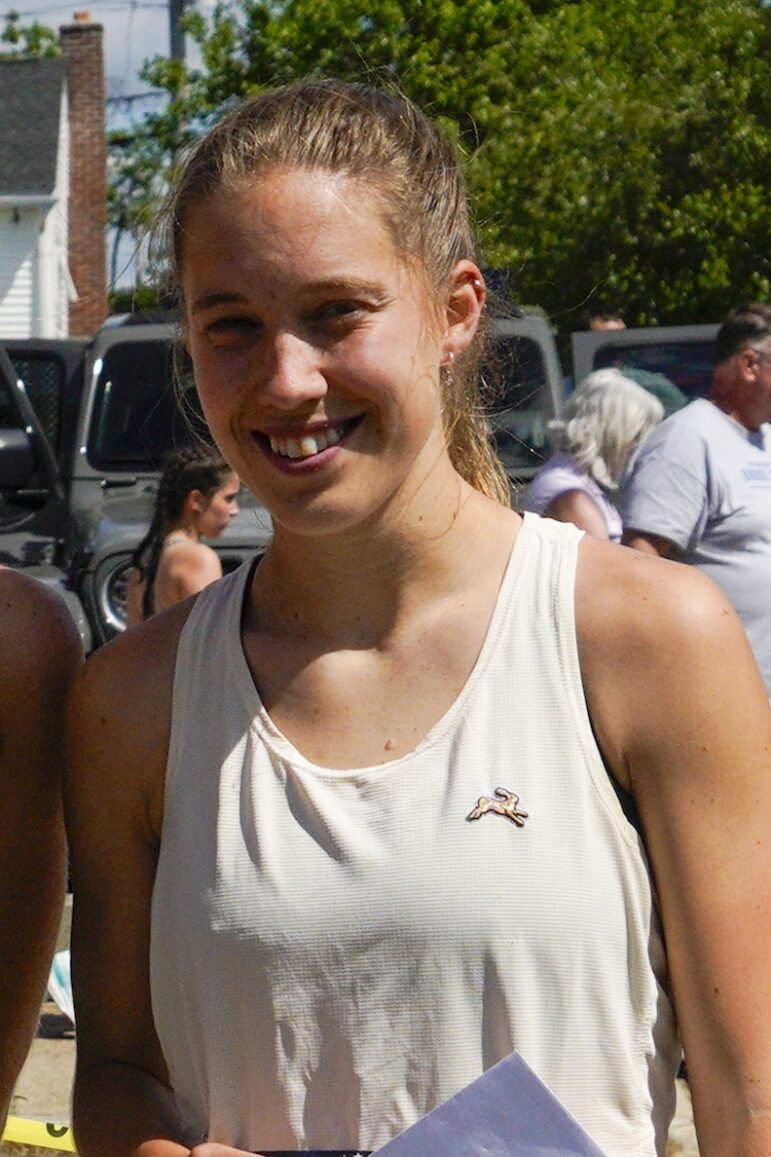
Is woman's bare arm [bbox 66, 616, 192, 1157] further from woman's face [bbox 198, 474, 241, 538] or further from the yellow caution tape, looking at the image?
woman's face [bbox 198, 474, 241, 538]

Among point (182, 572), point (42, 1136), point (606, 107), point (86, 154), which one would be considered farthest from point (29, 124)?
point (42, 1136)

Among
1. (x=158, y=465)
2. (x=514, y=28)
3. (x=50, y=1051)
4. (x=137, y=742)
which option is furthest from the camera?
(x=514, y=28)

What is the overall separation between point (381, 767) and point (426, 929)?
0.53 feet

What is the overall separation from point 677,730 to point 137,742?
524mm

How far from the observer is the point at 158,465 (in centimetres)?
865

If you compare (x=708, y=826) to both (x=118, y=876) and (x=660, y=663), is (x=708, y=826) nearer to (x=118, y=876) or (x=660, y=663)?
(x=660, y=663)

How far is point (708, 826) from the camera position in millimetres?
1618

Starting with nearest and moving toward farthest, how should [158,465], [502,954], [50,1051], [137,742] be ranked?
[502,954], [137,742], [50,1051], [158,465]

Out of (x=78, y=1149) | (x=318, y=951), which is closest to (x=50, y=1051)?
(x=78, y=1149)

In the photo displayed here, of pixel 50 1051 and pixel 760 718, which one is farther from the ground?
pixel 760 718

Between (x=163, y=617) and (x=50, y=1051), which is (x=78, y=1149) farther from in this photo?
(x=50, y=1051)

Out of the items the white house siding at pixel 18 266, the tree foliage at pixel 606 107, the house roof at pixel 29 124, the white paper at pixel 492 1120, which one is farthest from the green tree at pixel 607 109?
the white paper at pixel 492 1120

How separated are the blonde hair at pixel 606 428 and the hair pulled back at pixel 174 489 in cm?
123

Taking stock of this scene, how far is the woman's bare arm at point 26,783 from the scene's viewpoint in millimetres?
2010
